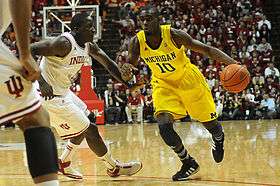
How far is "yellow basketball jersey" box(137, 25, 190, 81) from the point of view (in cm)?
610

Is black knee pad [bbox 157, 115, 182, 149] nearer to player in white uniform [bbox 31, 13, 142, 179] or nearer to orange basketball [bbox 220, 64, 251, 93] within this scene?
player in white uniform [bbox 31, 13, 142, 179]

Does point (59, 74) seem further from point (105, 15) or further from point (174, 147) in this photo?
point (105, 15)

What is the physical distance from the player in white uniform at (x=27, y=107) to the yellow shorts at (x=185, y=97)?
339 cm

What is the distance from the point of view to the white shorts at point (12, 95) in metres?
2.76

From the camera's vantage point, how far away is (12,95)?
276 centimetres

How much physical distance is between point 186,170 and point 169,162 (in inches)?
52.9

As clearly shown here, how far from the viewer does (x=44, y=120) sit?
2.86 metres

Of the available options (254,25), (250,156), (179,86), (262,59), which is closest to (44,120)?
(179,86)

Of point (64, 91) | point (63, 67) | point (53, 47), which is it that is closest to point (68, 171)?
point (64, 91)

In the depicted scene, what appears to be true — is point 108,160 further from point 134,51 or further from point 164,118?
point 134,51

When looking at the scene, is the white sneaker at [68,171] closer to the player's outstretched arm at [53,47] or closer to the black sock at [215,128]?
the player's outstretched arm at [53,47]

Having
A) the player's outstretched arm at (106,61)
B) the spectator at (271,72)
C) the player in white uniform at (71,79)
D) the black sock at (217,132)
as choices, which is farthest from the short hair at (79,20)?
the spectator at (271,72)

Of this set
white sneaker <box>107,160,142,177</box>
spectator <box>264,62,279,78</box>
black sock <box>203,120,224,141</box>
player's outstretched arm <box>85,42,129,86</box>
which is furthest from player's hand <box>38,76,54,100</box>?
spectator <box>264,62,279,78</box>

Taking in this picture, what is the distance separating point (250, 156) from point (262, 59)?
11.7m
